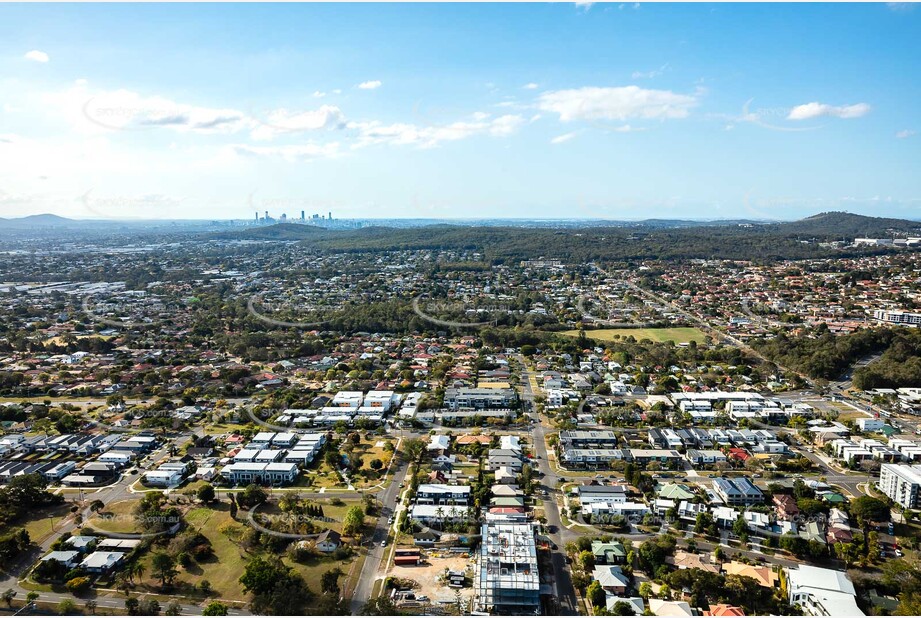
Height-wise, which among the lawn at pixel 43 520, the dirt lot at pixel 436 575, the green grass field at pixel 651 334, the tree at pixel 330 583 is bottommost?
the lawn at pixel 43 520

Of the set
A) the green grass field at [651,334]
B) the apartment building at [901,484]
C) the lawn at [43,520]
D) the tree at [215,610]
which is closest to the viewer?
the tree at [215,610]

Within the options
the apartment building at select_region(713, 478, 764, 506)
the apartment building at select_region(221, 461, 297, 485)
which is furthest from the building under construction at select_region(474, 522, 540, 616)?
the apartment building at select_region(221, 461, 297, 485)

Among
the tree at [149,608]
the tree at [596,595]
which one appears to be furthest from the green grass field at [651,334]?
the tree at [149,608]

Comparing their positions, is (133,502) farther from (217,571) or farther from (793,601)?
(793,601)

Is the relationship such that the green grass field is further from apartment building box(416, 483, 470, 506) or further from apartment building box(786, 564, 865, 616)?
apartment building box(786, 564, 865, 616)

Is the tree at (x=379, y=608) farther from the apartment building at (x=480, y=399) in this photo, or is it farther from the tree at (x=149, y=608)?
the apartment building at (x=480, y=399)

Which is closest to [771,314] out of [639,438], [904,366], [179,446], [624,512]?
[904,366]
